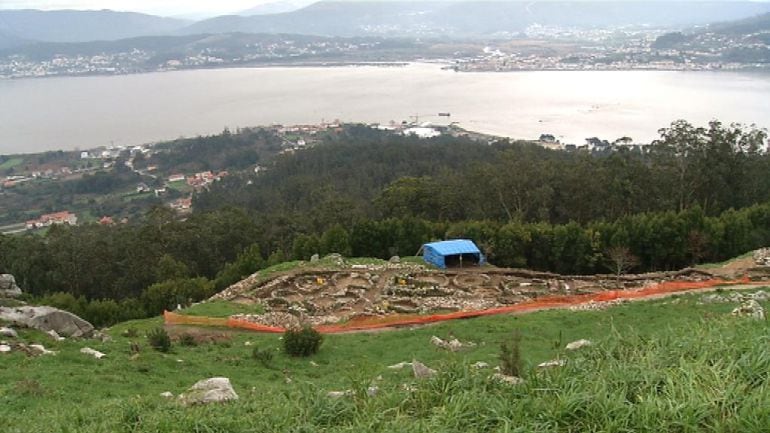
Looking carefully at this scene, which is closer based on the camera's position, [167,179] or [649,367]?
[649,367]

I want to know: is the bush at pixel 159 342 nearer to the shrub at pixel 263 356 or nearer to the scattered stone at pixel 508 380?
the shrub at pixel 263 356

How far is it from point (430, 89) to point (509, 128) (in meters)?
44.9

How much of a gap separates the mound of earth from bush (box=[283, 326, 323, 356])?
152 inches

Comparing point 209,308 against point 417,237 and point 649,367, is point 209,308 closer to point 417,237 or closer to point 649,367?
point 417,237

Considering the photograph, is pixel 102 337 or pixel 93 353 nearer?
pixel 93 353

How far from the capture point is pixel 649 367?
18.2 ft

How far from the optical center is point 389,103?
396 feet

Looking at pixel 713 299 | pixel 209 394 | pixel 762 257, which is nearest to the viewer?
pixel 209 394

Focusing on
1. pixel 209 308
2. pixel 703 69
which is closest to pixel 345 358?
pixel 209 308

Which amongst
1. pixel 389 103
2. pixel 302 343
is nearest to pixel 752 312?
pixel 302 343

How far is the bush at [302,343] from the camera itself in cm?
1320

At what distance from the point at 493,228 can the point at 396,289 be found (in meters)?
8.59

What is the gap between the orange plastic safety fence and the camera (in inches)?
646

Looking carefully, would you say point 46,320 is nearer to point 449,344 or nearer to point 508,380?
point 449,344
